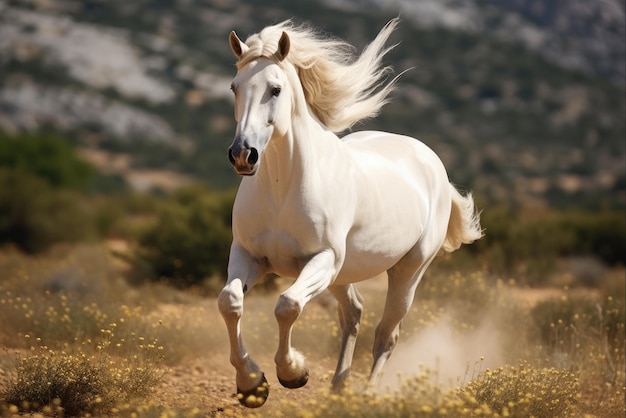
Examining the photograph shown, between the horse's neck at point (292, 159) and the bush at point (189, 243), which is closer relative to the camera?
the horse's neck at point (292, 159)

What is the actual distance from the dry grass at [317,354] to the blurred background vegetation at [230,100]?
71.7ft

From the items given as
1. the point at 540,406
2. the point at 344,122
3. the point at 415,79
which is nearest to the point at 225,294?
the point at 344,122

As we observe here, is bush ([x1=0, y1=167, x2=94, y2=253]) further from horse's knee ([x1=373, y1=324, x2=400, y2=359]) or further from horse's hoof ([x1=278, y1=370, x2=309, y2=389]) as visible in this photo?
horse's hoof ([x1=278, y1=370, x2=309, y2=389])

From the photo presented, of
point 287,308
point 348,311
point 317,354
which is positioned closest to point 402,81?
point 317,354

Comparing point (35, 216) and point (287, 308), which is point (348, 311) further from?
point (35, 216)

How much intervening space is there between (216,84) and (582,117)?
26490mm

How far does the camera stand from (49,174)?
33094 millimetres

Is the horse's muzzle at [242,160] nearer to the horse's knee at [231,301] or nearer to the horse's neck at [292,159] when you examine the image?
the horse's neck at [292,159]

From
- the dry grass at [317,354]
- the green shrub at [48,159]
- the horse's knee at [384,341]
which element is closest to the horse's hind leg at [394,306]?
the horse's knee at [384,341]

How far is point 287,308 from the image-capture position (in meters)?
5.64

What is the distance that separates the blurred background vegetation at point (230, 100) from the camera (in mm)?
51500

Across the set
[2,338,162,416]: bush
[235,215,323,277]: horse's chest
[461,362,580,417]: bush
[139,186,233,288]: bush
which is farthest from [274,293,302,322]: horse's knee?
[139,186,233,288]: bush

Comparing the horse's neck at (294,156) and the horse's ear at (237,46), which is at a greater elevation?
the horse's ear at (237,46)

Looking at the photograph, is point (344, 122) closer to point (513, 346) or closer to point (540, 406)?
point (540, 406)
